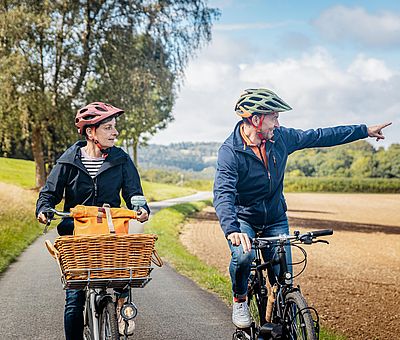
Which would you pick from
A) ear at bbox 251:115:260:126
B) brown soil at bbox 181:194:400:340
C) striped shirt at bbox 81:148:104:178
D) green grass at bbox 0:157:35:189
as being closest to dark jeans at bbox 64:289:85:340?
striped shirt at bbox 81:148:104:178

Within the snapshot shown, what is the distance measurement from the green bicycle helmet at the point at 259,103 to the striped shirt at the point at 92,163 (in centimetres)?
108

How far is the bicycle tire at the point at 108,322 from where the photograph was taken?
172 inches

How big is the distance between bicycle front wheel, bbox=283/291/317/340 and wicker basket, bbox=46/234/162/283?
951 mm

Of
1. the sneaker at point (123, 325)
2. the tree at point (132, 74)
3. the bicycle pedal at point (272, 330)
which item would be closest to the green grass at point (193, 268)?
the bicycle pedal at point (272, 330)

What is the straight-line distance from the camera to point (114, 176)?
4.95m

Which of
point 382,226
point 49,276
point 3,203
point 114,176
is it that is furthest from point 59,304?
point 382,226

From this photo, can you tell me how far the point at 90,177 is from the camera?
490 centimetres

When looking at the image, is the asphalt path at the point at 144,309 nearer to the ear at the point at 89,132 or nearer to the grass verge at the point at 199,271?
the grass verge at the point at 199,271

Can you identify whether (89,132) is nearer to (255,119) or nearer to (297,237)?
(255,119)

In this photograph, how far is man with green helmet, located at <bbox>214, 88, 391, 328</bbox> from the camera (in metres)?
4.99

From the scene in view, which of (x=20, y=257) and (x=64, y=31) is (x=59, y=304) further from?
(x=64, y=31)

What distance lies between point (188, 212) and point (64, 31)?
12.1m

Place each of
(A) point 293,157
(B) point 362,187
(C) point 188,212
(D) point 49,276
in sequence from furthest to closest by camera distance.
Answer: (A) point 293,157, (B) point 362,187, (C) point 188,212, (D) point 49,276

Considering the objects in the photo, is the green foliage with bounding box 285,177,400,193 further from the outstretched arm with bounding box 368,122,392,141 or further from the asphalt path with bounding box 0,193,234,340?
the outstretched arm with bounding box 368,122,392,141
